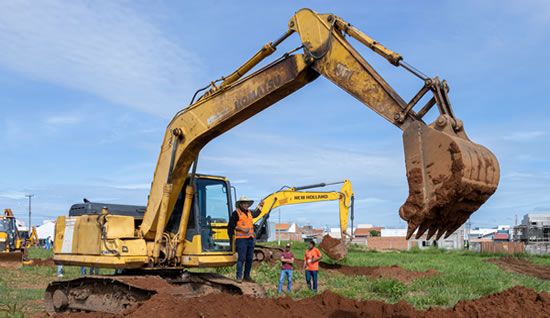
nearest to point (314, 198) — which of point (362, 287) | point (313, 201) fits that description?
point (313, 201)

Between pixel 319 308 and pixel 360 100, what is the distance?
11.2ft

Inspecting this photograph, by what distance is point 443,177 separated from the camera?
6184mm

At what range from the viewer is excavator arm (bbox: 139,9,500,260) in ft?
20.5

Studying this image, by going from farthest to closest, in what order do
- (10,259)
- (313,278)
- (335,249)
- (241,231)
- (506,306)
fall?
(335,249), (10,259), (313,278), (241,231), (506,306)

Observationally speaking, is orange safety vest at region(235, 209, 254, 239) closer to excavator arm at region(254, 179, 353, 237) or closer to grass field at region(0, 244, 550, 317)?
grass field at region(0, 244, 550, 317)

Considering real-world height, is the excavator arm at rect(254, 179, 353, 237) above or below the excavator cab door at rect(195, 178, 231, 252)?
above

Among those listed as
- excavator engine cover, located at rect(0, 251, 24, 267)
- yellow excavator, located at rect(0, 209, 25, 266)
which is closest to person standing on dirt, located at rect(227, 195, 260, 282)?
excavator engine cover, located at rect(0, 251, 24, 267)

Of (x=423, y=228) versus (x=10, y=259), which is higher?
(x=423, y=228)

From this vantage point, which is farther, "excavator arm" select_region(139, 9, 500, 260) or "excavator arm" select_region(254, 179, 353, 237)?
"excavator arm" select_region(254, 179, 353, 237)

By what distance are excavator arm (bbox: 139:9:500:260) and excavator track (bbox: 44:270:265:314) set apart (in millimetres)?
624

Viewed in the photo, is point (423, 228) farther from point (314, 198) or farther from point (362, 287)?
point (314, 198)

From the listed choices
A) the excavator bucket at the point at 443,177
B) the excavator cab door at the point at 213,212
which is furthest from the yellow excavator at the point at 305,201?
the excavator bucket at the point at 443,177

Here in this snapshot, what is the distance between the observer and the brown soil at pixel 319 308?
28.0ft

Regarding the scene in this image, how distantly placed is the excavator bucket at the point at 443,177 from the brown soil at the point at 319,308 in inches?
93.7
